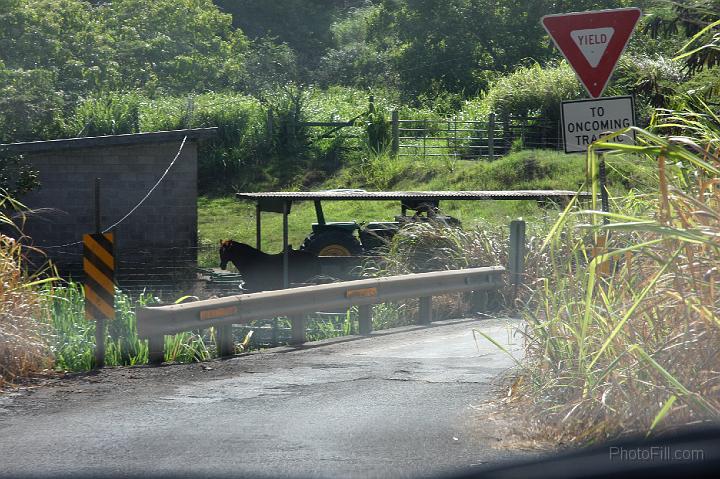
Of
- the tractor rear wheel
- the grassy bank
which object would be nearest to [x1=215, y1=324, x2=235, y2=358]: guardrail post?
the tractor rear wheel

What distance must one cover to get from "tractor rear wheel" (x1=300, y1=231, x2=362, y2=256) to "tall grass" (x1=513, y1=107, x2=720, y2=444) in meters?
10.9

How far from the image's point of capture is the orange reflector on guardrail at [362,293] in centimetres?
1168

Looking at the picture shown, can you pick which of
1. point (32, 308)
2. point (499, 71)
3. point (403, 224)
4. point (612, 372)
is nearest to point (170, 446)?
point (612, 372)

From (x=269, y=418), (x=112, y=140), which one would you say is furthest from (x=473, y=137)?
(x=269, y=418)

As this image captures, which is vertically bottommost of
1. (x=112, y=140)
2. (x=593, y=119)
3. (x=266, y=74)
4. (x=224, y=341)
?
(x=224, y=341)

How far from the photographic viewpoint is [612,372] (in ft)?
20.3

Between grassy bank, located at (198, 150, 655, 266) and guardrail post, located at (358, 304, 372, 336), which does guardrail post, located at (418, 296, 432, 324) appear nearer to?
guardrail post, located at (358, 304, 372, 336)

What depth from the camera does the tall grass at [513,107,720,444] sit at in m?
5.67

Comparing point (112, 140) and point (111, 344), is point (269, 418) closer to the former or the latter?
point (111, 344)

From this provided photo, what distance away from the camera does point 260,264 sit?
17.2 metres

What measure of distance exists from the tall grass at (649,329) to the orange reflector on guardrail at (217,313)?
381 cm

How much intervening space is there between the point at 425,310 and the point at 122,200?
32.3ft

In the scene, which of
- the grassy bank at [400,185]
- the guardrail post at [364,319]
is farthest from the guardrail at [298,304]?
the grassy bank at [400,185]

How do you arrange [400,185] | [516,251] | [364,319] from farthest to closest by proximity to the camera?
[400,185], [516,251], [364,319]
